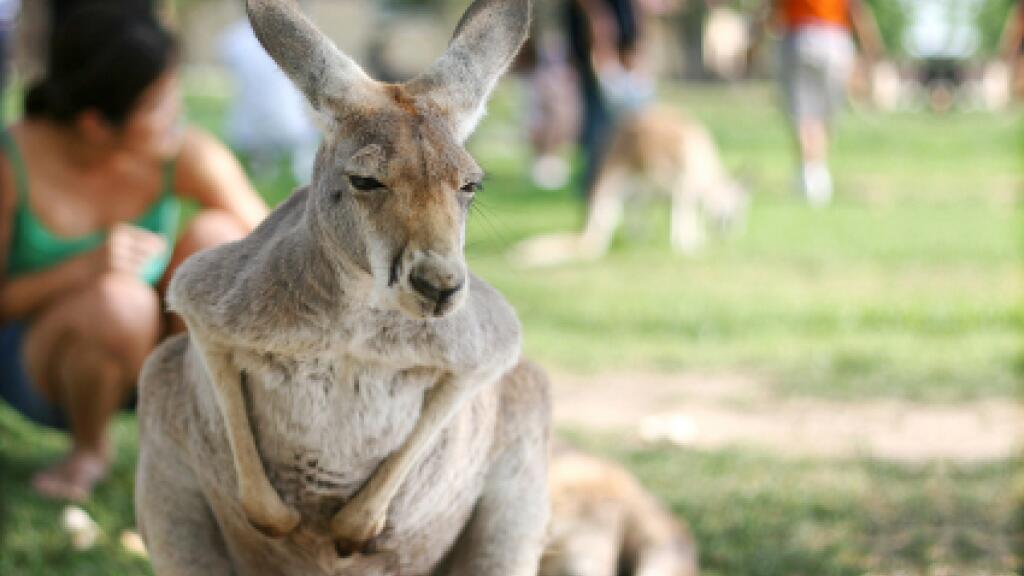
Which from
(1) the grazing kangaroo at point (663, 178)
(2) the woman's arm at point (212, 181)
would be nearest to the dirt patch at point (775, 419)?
(2) the woman's arm at point (212, 181)

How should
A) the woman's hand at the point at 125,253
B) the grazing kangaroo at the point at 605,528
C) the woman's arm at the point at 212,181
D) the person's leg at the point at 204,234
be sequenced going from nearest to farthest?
1. the grazing kangaroo at the point at 605,528
2. the person's leg at the point at 204,234
3. the woman's hand at the point at 125,253
4. the woman's arm at the point at 212,181

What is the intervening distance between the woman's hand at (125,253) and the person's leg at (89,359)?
0.07 feet

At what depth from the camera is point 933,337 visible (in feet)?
15.8

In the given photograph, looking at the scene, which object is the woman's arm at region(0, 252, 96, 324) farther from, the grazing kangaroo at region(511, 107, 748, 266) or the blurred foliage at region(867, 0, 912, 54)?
the blurred foliage at region(867, 0, 912, 54)

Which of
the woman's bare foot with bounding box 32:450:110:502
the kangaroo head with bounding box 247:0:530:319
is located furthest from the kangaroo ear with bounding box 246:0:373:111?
the woman's bare foot with bounding box 32:450:110:502

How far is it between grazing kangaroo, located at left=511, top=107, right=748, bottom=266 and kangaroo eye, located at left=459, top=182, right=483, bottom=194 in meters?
5.24

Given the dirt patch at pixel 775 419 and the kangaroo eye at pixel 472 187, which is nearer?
the kangaroo eye at pixel 472 187

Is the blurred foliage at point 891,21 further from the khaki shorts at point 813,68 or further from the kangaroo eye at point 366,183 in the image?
the kangaroo eye at point 366,183

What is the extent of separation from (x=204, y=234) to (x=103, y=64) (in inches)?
22.6

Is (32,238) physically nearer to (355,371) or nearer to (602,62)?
(355,371)

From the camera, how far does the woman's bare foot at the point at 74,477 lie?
287 centimetres

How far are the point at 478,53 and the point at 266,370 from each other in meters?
0.45

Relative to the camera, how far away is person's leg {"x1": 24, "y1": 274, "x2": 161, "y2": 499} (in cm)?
280

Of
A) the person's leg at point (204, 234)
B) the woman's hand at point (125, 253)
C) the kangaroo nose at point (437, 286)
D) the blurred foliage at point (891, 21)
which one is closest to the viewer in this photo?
the kangaroo nose at point (437, 286)
